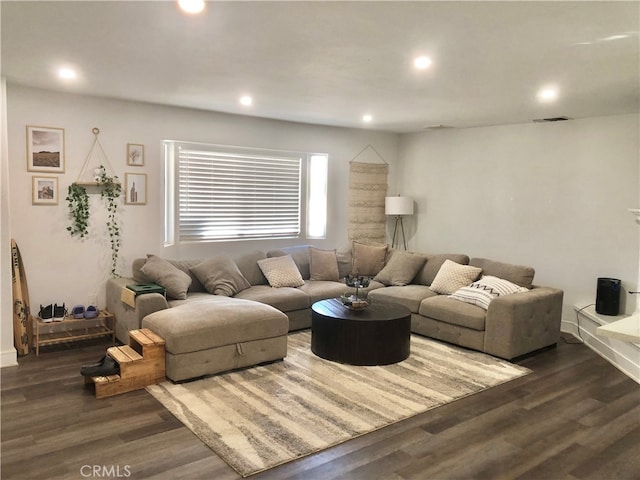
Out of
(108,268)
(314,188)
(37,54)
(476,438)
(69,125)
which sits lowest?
(476,438)

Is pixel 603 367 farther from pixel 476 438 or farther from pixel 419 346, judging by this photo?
pixel 476 438

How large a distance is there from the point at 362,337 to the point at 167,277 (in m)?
1.91

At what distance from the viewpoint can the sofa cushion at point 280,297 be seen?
16.4 ft

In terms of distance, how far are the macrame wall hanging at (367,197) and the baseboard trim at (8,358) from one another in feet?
14.1

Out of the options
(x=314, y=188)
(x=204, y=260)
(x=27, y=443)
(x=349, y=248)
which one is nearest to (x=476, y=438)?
(x=27, y=443)

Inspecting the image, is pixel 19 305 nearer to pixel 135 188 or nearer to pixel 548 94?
pixel 135 188

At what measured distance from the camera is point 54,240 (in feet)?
15.3

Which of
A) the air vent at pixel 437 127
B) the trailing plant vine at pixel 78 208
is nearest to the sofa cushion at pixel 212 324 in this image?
the trailing plant vine at pixel 78 208

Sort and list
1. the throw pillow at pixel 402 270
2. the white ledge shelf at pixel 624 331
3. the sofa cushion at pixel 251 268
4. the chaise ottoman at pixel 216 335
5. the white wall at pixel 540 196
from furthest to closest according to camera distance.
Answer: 1. the throw pillow at pixel 402 270
2. the sofa cushion at pixel 251 268
3. the white wall at pixel 540 196
4. the chaise ottoman at pixel 216 335
5. the white ledge shelf at pixel 624 331

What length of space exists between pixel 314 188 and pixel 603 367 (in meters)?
3.98

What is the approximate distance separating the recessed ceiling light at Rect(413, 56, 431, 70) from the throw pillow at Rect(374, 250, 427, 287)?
9.64 feet

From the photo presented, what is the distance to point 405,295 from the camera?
535 cm

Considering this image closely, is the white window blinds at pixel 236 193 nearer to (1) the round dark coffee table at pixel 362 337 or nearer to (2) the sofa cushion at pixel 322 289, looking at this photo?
(2) the sofa cushion at pixel 322 289

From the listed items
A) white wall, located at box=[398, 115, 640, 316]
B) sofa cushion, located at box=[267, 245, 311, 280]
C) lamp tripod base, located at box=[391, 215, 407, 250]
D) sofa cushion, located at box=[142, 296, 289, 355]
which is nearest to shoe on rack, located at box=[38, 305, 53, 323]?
sofa cushion, located at box=[142, 296, 289, 355]
